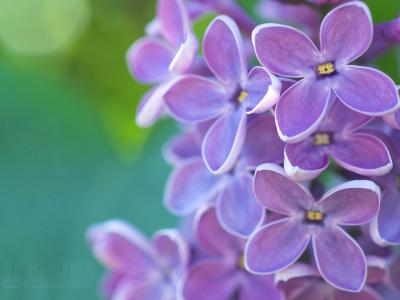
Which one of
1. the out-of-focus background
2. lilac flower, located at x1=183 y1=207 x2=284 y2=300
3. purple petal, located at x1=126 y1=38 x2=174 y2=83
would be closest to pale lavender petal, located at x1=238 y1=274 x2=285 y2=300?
lilac flower, located at x1=183 y1=207 x2=284 y2=300

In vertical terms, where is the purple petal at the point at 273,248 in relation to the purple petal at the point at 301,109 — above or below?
below

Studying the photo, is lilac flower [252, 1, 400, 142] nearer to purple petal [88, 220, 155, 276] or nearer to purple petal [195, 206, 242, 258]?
purple petal [195, 206, 242, 258]

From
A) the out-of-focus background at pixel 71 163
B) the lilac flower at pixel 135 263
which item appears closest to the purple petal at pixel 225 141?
the lilac flower at pixel 135 263

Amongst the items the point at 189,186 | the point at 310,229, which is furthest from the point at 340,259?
the point at 189,186

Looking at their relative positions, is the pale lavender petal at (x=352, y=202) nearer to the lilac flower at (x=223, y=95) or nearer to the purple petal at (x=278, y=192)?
the purple petal at (x=278, y=192)

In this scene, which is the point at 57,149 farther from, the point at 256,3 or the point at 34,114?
the point at 256,3

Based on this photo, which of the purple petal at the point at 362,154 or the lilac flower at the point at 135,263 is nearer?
the purple petal at the point at 362,154
